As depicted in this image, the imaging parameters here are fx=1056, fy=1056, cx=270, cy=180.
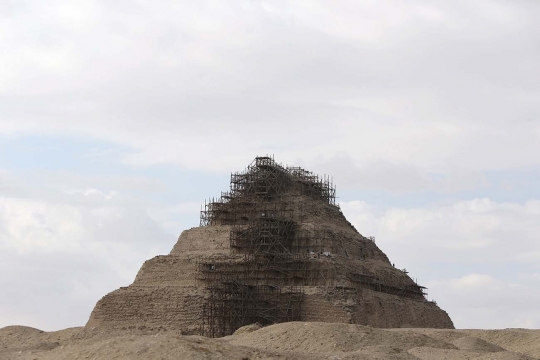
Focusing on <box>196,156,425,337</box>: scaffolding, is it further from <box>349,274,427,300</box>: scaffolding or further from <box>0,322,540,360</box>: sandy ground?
<box>0,322,540,360</box>: sandy ground

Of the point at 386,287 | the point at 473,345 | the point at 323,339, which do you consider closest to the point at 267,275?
the point at 386,287

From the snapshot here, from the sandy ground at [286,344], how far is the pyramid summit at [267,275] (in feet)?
17.8

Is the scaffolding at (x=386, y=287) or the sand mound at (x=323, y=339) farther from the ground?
the scaffolding at (x=386, y=287)

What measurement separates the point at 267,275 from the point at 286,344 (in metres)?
37.1

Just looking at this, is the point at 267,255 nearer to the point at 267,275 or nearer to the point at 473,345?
the point at 267,275

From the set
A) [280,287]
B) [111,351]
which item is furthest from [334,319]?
[111,351]

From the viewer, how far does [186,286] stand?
90.1 m

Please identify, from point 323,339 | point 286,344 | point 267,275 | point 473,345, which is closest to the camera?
point 286,344

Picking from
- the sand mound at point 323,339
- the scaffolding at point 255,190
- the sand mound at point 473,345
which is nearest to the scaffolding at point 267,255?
the scaffolding at point 255,190

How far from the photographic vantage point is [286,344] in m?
53.9

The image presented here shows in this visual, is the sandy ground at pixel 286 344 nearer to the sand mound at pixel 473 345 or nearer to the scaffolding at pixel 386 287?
the sand mound at pixel 473 345

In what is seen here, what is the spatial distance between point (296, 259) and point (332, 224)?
31.3 feet

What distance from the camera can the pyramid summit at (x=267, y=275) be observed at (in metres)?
86.2

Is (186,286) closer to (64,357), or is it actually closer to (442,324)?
(442,324)
